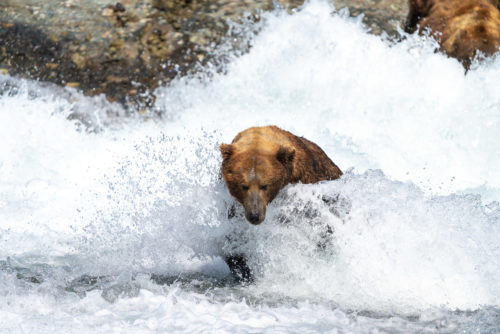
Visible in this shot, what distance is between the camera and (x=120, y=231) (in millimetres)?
6582

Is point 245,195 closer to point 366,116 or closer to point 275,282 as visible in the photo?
point 275,282

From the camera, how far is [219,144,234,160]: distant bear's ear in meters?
5.35

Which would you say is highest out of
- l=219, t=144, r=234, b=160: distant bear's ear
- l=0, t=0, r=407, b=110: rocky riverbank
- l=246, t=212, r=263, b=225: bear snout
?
l=0, t=0, r=407, b=110: rocky riverbank

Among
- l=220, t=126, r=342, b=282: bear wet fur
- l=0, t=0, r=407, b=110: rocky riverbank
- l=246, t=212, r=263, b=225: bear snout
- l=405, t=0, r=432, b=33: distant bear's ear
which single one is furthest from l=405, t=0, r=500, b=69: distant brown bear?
l=246, t=212, r=263, b=225: bear snout

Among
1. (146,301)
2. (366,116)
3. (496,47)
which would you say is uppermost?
(496,47)

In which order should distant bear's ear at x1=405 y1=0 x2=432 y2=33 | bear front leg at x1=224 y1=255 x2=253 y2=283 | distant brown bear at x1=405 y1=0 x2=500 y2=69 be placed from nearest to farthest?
bear front leg at x1=224 y1=255 x2=253 y2=283 → distant brown bear at x1=405 y1=0 x2=500 y2=69 → distant bear's ear at x1=405 y1=0 x2=432 y2=33

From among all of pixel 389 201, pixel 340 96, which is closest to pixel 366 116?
pixel 340 96

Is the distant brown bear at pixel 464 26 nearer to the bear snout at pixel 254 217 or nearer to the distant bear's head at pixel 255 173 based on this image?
the distant bear's head at pixel 255 173

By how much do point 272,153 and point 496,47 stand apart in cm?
477

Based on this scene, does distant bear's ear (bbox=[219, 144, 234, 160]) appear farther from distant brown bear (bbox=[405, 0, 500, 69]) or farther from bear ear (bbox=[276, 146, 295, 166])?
distant brown bear (bbox=[405, 0, 500, 69])

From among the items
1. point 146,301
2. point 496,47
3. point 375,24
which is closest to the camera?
point 146,301

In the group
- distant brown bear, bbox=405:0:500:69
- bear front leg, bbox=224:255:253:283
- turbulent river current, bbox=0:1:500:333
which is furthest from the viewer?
distant brown bear, bbox=405:0:500:69

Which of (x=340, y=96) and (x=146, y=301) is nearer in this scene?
(x=146, y=301)

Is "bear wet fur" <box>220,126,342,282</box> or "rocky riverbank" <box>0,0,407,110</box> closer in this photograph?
"bear wet fur" <box>220,126,342,282</box>
